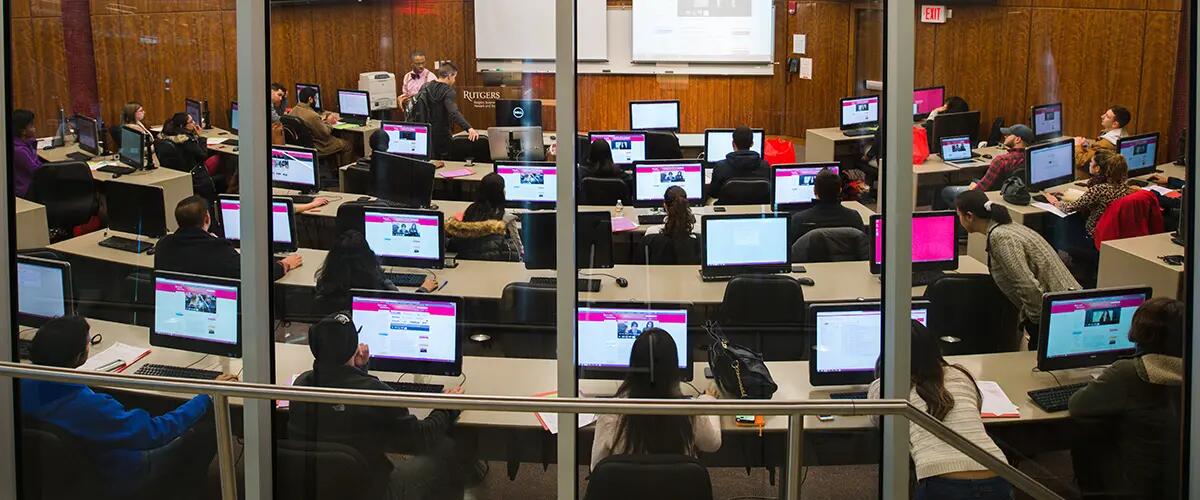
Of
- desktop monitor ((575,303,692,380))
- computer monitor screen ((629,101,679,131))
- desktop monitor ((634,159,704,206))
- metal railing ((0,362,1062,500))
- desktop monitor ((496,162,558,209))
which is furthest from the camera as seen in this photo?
computer monitor screen ((629,101,679,131))

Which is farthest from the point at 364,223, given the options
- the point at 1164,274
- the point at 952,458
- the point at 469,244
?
the point at 1164,274

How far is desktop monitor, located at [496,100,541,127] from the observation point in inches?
249

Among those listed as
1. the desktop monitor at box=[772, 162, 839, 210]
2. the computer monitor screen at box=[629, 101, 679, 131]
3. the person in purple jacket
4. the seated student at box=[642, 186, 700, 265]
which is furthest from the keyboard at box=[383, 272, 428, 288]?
the computer monitor screen at box=[629, 101, 679, 131]

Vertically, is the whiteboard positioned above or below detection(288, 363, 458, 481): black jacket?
above

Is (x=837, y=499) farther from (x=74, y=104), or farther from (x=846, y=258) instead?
(x=74, y=104)

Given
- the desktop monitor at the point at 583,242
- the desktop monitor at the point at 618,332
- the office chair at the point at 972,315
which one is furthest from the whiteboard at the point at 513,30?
the office chair at the point at 972,315

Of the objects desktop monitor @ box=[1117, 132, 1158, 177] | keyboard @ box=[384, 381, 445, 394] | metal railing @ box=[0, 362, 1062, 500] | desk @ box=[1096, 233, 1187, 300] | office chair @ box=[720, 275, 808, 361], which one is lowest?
keyboard @ box=[384, 381, 445, 394]

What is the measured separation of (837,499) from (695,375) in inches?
28.7

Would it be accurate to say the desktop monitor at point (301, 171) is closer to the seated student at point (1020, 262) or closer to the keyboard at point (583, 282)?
the keyboard at point (583, 282)

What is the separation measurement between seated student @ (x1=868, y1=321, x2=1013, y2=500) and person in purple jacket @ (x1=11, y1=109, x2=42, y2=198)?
10.2 feet

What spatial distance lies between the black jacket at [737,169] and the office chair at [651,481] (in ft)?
13.6

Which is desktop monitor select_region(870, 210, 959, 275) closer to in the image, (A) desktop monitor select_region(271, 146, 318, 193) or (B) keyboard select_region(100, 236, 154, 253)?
(A) desktop monitor select_region(271, 146, 318, 193)

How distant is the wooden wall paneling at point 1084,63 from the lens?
19.3ft

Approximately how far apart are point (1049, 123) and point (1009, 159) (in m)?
0.33
